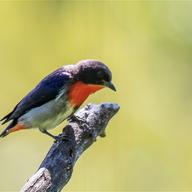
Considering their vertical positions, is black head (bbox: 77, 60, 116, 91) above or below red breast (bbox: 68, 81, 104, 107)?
above

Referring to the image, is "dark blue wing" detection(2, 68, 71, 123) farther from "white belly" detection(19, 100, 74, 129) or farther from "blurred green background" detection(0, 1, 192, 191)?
"blurred green background" detection(0, 1, 192, 191)

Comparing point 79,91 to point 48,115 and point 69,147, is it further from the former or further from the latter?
point 69,147

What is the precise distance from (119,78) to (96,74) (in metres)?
3.88

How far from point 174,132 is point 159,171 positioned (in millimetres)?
585

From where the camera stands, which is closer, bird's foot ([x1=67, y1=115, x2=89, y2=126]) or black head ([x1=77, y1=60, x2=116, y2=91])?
bird's foot ([x1=67, y1=115, x2=89, y2=126])

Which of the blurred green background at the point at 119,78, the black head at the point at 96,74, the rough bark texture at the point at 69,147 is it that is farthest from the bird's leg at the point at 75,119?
Result: the blurred green background at the point at 119,78

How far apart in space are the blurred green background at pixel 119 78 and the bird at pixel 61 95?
114 inches

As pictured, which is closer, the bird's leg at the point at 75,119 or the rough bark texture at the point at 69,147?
the rough bark texture at the point at 69,147

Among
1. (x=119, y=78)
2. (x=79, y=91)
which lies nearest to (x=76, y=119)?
(x=79, y=91)

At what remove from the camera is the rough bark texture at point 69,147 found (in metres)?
6.75

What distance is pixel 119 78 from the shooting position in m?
11.8

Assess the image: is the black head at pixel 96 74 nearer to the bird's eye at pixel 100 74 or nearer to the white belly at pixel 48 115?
the bird's eye at pixel 100 74

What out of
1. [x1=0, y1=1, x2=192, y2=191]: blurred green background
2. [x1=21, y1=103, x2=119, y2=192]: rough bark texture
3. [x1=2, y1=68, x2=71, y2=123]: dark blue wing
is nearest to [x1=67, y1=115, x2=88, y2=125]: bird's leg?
A: [x1=21, y1=103, x2=119, y2=192]: rough bark texture

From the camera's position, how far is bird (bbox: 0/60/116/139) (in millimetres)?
7965
